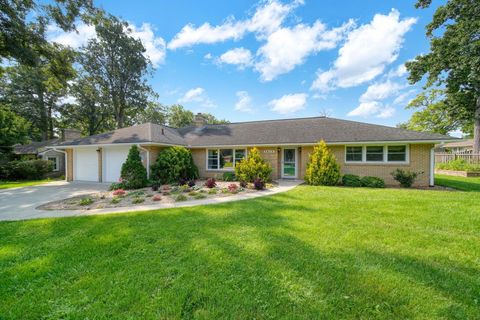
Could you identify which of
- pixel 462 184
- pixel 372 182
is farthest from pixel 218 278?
pixel 462 184

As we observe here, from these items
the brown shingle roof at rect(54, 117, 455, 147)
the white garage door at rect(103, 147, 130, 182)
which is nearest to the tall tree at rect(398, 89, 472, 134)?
the brown shingle roof at rect(54, 117, 455, 147)

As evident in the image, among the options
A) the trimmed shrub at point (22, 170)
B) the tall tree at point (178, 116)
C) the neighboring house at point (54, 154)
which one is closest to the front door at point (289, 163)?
the trimmed shrub at point (22, 170)

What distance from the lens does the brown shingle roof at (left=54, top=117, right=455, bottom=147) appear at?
1201 cm

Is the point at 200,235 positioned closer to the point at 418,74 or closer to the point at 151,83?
the point at 418,74

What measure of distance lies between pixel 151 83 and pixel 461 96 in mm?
33745

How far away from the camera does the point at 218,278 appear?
3.03m

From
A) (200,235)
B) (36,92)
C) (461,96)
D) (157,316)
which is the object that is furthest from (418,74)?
(36,92)

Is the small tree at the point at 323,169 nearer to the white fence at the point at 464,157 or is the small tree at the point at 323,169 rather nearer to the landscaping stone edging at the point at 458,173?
the landscaping stone edging at the point at 458,173

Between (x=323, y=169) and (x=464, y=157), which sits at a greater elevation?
(x=464, y=157)

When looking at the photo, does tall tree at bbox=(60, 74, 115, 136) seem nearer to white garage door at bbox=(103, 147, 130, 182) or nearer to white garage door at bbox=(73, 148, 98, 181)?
white garage door at bbox=(73, 148, 98, 181)

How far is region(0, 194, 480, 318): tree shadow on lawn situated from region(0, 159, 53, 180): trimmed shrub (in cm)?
1779

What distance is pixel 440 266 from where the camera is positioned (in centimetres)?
329

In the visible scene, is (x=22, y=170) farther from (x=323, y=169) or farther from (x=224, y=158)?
(x=323, y=169)

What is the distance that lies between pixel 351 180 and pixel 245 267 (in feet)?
33.1
